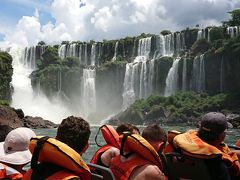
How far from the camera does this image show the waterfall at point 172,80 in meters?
61.9

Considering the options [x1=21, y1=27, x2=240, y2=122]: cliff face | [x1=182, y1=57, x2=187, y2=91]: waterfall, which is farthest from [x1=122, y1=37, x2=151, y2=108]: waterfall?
[x1=182, y1=57, x2=187, y2=91]: waterfall

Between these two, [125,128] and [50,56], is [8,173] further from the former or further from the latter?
[50,56]

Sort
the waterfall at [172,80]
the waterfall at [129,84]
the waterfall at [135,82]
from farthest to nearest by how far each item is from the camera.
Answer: the waterfall at [129,84]
the waterfall at [135,82]
the waterfall at [172,80]

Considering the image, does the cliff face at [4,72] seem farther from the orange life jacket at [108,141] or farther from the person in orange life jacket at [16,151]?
the person in orange life jacket at [16,151]

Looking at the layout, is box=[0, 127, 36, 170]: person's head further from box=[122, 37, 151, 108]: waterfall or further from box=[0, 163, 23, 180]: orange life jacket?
box=[122, 37, 151, 108]: waterfall

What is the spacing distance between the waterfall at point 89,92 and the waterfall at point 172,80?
13760 millimetres

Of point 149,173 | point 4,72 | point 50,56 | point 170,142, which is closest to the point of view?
point 149,173

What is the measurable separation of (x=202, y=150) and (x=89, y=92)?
67796mm

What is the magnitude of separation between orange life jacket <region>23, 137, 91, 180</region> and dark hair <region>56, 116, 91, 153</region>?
7.6 inches

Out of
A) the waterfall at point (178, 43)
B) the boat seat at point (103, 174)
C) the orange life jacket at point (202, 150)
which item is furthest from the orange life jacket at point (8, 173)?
the waterfall at point (178, 43)

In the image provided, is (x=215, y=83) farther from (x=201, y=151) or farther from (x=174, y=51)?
(x=201, y=151)

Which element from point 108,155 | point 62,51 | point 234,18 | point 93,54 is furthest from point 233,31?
point 108,155

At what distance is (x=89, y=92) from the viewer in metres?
71.0

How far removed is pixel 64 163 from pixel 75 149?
273 mm
